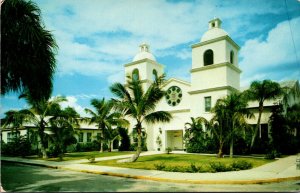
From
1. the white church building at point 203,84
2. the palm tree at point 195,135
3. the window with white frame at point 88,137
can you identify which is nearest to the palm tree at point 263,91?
the white church building at point 203,84

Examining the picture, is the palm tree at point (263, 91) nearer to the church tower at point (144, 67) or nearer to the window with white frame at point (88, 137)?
the church tower at point (144, 67)

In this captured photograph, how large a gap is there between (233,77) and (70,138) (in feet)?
50.1

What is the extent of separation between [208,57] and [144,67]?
7.65 metres

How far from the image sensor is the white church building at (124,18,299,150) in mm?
24125

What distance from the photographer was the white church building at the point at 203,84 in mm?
24125

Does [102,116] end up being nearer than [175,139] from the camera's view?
Yes

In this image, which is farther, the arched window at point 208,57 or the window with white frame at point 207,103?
the arched window at point 208,57

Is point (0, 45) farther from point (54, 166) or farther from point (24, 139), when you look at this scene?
point (24, 139)

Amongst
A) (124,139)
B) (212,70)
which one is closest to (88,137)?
(124,139)

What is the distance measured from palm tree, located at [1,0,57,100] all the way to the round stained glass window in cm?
2040

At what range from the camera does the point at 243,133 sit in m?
19.1

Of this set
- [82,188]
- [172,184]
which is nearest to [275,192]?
[172,184]

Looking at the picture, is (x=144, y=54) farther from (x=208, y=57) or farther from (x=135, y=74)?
(x=208, y=57)

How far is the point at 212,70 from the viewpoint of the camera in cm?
2484
